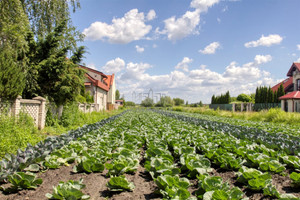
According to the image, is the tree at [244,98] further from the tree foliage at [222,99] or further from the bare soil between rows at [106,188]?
the bare soil between rows at [106,188]

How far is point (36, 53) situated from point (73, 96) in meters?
2.83

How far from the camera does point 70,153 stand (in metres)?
4.64

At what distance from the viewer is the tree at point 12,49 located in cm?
757

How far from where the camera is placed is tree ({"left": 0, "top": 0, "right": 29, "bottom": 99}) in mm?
7574

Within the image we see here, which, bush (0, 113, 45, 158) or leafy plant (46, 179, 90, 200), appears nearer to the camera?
leafy plant (46, 179, 90, 200)

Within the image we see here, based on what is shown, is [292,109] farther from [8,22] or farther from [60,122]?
[8,22]

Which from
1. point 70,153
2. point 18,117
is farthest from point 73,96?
point 70,153

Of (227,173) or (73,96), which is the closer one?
(227,173)

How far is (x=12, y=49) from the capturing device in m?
Answer: 9.41

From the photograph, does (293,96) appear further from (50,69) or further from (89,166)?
(89,166)

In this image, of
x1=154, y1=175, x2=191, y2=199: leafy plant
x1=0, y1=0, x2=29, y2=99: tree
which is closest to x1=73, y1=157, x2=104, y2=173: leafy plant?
x1=154, y1=175, x2=191, y2=199: leafy plant

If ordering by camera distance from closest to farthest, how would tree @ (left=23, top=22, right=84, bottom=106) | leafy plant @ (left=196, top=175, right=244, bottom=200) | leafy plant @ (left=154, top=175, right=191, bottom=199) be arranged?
1. leafy plant @ (left=196, top=175, right=244, bottom=200)
2. leafy plant @ (left=154, top=175, right=191, bottom=199)
3. tree @ (left=23, top=22, right=84, bottom=106)

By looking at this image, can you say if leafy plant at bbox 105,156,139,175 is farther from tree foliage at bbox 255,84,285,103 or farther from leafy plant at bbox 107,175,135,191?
tree foliage at bbox 255,84,285,103

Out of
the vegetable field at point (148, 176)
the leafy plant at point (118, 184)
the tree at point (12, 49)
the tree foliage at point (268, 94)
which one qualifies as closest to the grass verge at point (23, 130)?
the tree at point (12, 49)
